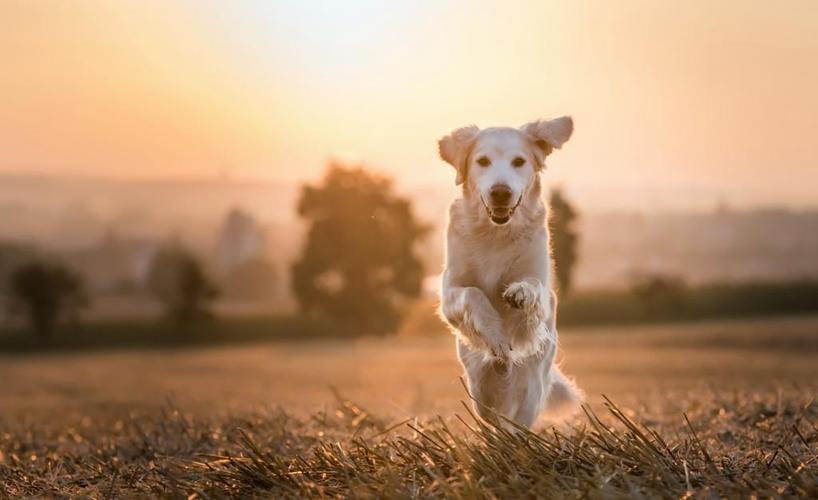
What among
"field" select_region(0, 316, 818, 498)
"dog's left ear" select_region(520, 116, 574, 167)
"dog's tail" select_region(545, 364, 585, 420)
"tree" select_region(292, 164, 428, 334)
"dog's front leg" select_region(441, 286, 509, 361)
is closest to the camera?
"field" select_region(0, 316, 818, 498)

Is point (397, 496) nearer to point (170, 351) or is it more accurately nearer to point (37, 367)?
point (37, 367)

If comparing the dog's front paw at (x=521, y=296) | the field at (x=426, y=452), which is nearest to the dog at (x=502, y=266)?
the dog's front paw at (x=521, y=296)

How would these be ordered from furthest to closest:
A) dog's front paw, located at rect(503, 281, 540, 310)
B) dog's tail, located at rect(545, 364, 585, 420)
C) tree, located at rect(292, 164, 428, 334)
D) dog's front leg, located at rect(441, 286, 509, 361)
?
tree, located at rect(292, 164, 428, 334) < dog's tail, located at rect(545, 364, 585, 420) < dog's front leg, located at rect(441, 286, 509, 361) < dog's front paw, located at rect(503, 281, 540, 310)

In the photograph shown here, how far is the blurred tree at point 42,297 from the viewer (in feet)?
213

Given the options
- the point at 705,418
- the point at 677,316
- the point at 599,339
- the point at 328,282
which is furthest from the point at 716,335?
the point at 705,418

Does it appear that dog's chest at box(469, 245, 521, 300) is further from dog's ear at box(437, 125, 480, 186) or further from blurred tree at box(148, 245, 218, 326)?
blurred tree at box(148, 245, 218, 326)

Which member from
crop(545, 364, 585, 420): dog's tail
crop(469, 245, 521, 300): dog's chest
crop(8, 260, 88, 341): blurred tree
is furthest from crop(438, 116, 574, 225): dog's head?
crop(8, 260, 88, 341): blurred tree

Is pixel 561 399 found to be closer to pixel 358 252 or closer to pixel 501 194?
pixel 501 194

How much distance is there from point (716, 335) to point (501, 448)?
40614 millimetres

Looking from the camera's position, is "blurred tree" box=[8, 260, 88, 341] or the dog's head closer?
the dog's head

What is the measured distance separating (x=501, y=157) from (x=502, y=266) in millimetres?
831

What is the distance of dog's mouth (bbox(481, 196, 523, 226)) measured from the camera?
7020 millimetres

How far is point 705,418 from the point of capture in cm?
881

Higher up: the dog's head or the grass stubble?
the dog's head
